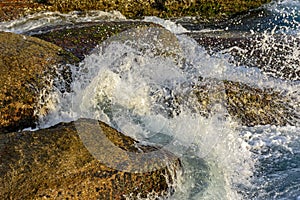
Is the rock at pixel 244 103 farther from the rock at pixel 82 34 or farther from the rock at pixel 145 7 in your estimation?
the rock at pixel 145 7

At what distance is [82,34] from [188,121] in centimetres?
370

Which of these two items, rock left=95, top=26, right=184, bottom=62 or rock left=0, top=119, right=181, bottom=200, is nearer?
rock left=0, top=119, right=181, bottom=200

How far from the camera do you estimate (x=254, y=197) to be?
17.2ft

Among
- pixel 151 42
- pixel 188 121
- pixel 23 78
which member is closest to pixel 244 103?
pixel 188 121

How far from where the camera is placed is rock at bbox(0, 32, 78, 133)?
5672 millimetres

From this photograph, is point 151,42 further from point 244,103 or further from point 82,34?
point 244,103

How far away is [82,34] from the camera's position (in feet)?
29.5

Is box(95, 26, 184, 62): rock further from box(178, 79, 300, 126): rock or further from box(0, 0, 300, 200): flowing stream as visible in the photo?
box(178, 79, 300, 126): rock

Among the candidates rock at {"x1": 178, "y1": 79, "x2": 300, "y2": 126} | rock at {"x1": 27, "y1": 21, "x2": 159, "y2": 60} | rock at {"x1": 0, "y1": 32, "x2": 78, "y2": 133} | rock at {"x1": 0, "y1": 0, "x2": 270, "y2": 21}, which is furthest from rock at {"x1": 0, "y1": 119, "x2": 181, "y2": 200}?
rock at {"x1": 0, "y1": 0, "x2": 270, "y2": 21}

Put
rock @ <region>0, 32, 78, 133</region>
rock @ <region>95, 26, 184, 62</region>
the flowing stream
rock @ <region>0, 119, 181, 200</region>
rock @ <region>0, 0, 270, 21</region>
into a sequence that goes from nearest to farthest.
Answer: rock @ <region>0, 119, 181, 200</region> < the flowing stream < rock @ <region>0, 32, 78, 133</region> < rock @ <region>95, 26, 184, 62</region> < rock @ <region>0, 0, 270, 21</region>

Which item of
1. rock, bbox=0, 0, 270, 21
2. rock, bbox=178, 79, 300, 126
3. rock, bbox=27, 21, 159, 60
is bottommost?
rock, bbox=0, 0, 270, 21

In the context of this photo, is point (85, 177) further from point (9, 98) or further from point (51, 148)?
point (9, 98)

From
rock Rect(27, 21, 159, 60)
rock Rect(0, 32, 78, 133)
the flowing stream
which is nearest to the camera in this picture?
the flowing stream

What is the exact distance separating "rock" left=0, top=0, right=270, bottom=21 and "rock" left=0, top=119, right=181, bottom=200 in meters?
7.98
